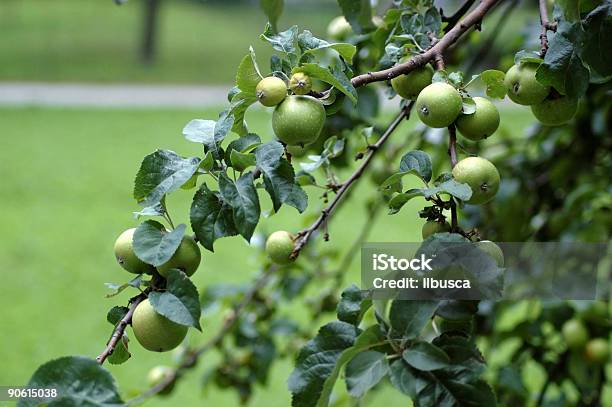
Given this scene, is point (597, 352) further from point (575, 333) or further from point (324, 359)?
point (324, 359)

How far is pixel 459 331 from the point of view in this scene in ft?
2.07

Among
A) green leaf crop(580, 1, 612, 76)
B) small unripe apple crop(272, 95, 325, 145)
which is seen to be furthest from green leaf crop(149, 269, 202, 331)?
green leaf crop(580, 1, 612, 76)

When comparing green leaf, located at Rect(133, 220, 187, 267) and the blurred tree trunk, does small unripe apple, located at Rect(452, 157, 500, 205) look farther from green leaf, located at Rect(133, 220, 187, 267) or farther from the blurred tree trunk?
the blurred tree trunk

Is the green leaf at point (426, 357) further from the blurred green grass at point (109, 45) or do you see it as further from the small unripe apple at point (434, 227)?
the blurred green grass at point (109, 45)

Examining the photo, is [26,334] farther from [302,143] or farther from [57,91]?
[57,91]

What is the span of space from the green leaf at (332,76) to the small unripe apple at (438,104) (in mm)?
53

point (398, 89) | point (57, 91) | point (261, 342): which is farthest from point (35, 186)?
point (398, 89)

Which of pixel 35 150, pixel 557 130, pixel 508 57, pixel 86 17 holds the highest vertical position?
pixel 86 17

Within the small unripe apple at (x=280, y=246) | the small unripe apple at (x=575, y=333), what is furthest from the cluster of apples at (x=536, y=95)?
the small unripe apple at (x=575, y=333)

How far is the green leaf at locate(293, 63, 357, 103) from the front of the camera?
0.53m

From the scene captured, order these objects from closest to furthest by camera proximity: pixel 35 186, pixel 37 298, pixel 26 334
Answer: pixel 26 334, pixel 37 298, pixel 35 186

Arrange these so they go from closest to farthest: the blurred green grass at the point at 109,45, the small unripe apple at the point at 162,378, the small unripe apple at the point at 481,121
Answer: the small unripe apple at the point at 481,121
the small unripe apple at the point at 162,378
the blurred green grass at the point at 109,45

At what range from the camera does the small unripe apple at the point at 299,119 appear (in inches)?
21.4

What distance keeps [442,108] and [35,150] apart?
455 cm
